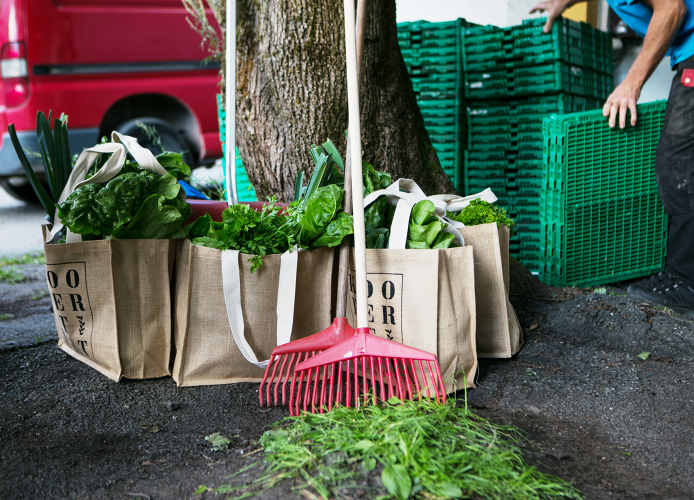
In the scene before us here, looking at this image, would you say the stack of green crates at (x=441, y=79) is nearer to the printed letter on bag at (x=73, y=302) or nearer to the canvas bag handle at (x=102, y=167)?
the canvas bag handle at (x=102, y=167)

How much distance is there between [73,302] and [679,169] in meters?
2.71

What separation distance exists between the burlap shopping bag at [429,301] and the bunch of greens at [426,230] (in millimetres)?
64

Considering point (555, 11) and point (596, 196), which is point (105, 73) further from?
point (596, 196)

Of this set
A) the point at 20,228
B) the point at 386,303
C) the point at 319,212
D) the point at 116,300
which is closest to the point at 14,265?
the point at 20,228

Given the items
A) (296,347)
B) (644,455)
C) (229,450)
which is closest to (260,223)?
(296,347)

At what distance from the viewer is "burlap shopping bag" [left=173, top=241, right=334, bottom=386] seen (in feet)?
6.00

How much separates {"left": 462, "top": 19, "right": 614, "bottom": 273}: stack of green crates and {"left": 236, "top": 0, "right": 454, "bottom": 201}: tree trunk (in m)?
0.84

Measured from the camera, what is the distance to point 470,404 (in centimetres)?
177

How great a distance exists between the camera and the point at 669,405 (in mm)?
1765

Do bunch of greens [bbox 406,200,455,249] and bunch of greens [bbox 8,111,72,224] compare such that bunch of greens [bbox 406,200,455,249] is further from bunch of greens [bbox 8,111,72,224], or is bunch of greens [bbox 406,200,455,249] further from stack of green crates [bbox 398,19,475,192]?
stack of green crates [bbox 398,19,475,192]

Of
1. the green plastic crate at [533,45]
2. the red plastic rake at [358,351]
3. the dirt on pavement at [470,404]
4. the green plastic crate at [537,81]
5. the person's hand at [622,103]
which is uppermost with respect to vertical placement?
the green plastic crate at [533,45]

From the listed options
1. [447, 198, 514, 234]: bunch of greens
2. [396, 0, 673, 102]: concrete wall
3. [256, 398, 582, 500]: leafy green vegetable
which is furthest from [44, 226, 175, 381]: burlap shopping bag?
[396, 0, 673, 102]: concrete wall

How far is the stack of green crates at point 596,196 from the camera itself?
2752 millimetres

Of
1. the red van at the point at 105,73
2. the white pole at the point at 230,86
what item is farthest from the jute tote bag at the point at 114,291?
the red van at the point at 105,73
